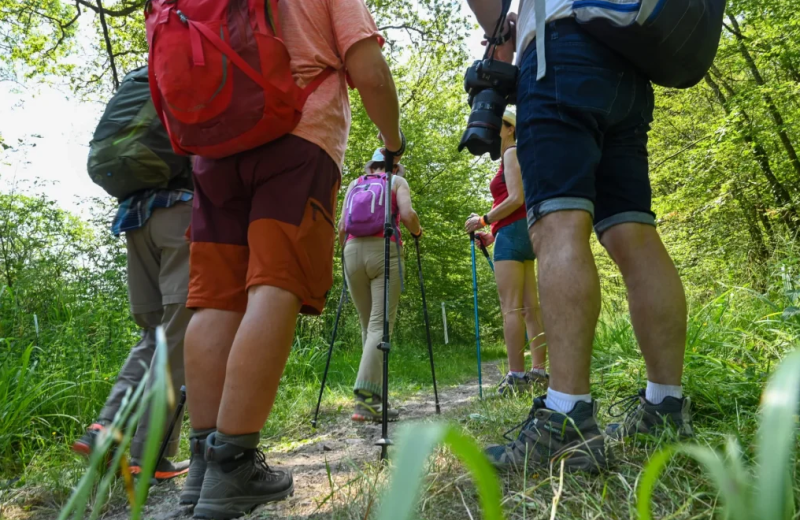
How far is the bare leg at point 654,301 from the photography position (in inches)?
64.7

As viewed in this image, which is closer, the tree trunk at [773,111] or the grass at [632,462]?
the grass at [632,462]

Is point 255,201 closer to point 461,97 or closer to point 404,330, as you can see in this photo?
point 404,330

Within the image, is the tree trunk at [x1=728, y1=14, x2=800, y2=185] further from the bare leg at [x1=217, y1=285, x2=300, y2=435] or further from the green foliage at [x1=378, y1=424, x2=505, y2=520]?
the green foliage at [x1=378, y1=424, x2=505, y2=520]

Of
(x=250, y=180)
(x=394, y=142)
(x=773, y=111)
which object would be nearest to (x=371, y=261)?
(x=394, y=142)

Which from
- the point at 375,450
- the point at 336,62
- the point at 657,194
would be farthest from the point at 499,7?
the point at 657,194

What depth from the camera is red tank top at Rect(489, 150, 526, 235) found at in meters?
3.64

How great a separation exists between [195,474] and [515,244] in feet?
8.39

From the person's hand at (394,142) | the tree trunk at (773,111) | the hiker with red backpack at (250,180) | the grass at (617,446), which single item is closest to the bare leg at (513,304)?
the grass at (617,446)

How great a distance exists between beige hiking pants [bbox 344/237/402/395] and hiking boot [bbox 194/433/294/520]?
208 cm

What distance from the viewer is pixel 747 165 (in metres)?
9.92

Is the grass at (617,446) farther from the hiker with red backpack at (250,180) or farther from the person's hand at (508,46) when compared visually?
the person's hand at (508,46)

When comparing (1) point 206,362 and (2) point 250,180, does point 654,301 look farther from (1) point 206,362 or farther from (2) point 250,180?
(1) point 206,362

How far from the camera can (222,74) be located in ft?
5.24

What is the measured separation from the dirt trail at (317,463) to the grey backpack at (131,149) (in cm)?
136
